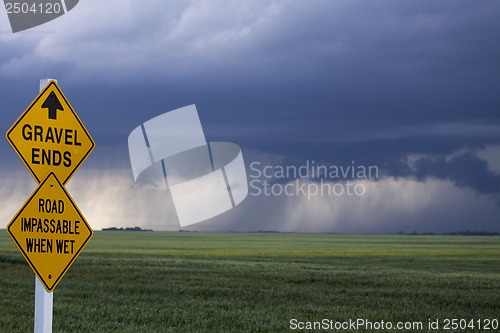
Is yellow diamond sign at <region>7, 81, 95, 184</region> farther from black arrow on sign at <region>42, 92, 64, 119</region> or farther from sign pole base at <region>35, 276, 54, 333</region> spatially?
sign pole base at <region>35, 276, 54, 333</region>

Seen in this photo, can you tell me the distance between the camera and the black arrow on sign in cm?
907

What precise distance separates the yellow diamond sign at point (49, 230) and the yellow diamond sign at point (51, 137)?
21 centimetres

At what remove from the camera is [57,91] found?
30.1 ft

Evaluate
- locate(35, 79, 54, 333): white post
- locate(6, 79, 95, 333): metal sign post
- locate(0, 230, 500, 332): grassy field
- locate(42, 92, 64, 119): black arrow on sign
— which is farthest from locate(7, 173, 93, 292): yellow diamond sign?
locate(0, 230, 500, 332): grassy field

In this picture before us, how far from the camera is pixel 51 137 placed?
9.02 metres

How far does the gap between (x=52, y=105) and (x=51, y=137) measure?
43cm

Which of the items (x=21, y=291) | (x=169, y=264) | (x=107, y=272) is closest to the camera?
(x=21, y=291)

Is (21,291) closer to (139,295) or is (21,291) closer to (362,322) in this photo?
(139,295)

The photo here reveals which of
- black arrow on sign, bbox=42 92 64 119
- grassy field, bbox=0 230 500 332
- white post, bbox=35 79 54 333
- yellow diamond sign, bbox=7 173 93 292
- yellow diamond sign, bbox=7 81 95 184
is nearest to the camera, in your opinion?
yellow diamond sign, bbox=7 173 93 292

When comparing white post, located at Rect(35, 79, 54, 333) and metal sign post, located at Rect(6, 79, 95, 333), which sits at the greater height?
metal sign post, located at Rect(6, 79, 95, 333)

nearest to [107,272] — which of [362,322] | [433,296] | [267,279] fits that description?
[267,279]

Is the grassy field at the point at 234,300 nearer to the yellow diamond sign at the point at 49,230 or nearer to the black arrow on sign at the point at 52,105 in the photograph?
the yellow diamond sign at the point at 49,230

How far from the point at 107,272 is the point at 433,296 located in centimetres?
1814

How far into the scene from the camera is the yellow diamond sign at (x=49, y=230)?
8602mm
